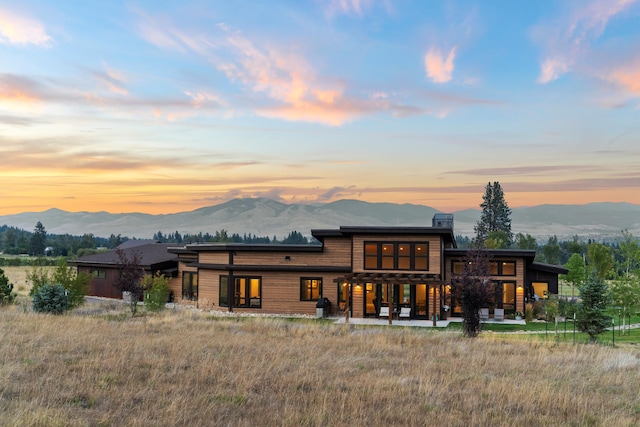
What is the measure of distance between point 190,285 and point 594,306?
24830 mm

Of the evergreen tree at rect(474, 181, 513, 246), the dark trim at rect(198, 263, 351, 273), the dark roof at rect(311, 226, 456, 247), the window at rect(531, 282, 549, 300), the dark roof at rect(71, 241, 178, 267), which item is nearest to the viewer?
the dark roof at rect(311, 226, 456, 247)

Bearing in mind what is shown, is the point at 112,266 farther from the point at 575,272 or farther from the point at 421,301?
the point at 575,272

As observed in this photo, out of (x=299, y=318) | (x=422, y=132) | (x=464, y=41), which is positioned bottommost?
(x=299, y=318)

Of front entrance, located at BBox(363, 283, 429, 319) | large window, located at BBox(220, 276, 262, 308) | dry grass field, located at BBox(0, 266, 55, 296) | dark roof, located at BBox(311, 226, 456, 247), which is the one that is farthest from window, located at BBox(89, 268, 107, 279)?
front entrance, located at BBox(363, 283, 429, 319)

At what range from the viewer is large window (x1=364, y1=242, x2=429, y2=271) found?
29.5 m

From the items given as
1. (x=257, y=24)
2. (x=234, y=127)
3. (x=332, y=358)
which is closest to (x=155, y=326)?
(x=332, y=358)

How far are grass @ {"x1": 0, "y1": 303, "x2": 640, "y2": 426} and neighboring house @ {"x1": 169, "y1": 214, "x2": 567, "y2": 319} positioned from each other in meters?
10.9

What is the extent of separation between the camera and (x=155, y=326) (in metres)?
20.9

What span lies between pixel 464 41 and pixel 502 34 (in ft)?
10.4

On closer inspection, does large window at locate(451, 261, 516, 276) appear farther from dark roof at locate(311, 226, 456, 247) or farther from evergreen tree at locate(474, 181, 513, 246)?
evergreen tree at locate(474, 181, 513, 246)

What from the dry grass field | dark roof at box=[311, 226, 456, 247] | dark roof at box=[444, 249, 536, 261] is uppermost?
dark roof at box=[311, 226, 456, 247]

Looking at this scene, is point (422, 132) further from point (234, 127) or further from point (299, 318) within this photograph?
point (299, 318)

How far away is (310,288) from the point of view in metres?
30.9

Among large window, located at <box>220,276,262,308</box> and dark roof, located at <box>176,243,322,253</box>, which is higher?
dark roof, located at <box>176,243,322,253</box>
